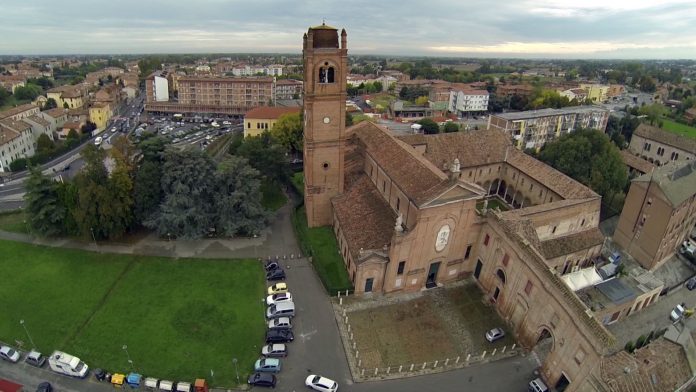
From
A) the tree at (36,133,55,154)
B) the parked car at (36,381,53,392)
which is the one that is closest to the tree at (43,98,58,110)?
the tree at (36,133,55,154)

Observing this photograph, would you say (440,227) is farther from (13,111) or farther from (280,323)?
(13,111)

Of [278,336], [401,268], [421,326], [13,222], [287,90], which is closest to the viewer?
[278,336]

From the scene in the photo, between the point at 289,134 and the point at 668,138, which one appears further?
the point at 668,138

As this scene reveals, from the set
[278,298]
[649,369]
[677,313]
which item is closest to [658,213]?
[677,313]

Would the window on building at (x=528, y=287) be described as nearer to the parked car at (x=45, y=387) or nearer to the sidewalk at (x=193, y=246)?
the sidewalk at (x=193, y=246)

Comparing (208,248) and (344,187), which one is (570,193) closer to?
(344,187)

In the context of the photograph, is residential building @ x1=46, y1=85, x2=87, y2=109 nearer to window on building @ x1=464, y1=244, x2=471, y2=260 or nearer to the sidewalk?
the sidewalk

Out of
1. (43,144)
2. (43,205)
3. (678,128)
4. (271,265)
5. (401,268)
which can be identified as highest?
(678,128)
